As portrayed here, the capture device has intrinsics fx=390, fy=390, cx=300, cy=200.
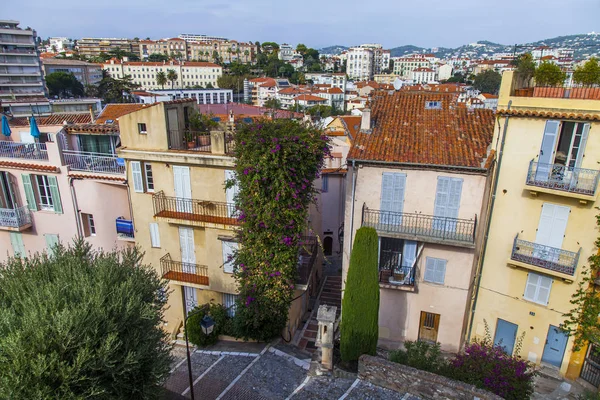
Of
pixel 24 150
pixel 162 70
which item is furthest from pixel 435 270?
pixel 162 70

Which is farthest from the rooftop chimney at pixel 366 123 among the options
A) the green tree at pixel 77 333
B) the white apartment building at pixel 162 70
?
the white apartment building at pixel 162 70

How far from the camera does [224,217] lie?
18.4 m

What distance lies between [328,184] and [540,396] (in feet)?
63.1

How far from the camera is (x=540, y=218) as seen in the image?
16359 millimetres

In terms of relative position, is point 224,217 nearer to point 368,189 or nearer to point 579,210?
point 368,189

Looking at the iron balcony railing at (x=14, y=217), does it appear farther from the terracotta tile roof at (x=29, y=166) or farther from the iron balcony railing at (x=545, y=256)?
the iron balcony railing at (x=545, y=256)

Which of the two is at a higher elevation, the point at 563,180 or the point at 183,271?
the point at 563,180

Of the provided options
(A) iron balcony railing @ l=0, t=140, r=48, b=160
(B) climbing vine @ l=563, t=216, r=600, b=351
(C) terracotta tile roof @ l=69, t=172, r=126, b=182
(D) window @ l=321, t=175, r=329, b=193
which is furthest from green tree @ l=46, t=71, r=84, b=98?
(B) climbing vine @ l=563, t=216, r=600, b=351

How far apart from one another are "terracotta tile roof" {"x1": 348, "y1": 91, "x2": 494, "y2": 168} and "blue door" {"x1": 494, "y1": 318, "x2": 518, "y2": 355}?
312 inches

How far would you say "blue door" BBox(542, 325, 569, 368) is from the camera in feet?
55.7

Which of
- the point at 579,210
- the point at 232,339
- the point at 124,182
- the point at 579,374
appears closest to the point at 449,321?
the point at 579,374

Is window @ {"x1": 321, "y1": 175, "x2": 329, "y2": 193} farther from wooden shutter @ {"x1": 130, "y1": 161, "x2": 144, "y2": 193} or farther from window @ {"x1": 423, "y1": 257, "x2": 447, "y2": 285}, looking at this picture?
wooden shutter @ {"x1": 130, "y1": 161, "x2": 144, "y2": 193}

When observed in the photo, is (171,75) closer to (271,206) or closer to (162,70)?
(162,70)

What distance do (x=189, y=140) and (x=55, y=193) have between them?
8.09 m
